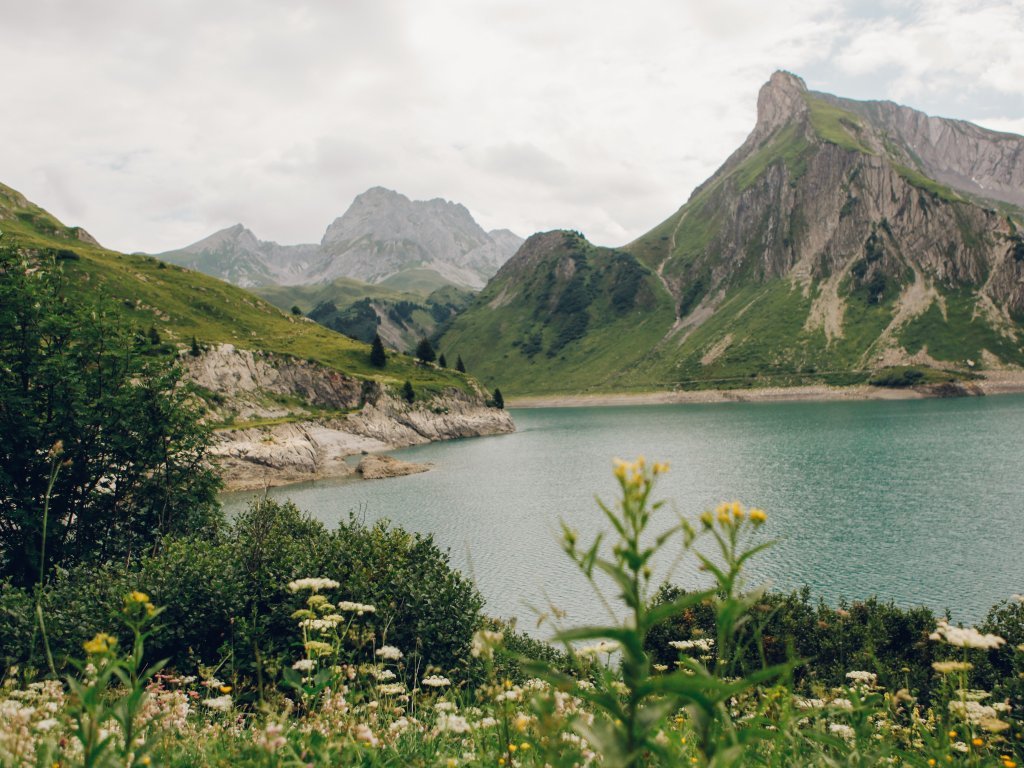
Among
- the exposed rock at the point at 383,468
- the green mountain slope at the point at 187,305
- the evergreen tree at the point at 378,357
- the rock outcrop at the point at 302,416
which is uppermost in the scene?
the green mountain slope at the point at 187,305

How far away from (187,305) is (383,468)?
9185 cm

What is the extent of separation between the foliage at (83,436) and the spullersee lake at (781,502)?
12873 millimetres

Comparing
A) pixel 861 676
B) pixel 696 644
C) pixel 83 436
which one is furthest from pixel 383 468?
pixel 861 676

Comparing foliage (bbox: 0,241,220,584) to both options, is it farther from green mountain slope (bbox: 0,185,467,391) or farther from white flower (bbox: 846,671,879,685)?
green mountain slope (bbox: 0,185,467,391)

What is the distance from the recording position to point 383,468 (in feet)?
287

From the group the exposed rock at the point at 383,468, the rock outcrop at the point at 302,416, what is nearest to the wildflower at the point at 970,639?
the exposed rock at the point at 383,468

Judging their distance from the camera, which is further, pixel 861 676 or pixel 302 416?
pixel 302 416

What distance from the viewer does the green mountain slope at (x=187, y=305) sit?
132 meters

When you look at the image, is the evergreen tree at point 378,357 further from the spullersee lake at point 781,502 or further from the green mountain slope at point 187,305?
the spullersee lake at point 781,502

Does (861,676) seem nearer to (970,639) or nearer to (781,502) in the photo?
(970,639)

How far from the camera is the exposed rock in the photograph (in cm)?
8569

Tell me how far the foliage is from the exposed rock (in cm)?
5895

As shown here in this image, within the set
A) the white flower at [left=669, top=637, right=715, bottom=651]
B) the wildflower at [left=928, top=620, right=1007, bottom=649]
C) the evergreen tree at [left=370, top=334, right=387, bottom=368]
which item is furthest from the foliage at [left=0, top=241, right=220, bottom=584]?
the evergreen tree at [left=370, top=334, right=387, bottom=368]

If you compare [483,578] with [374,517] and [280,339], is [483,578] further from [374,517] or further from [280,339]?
[280,339]
